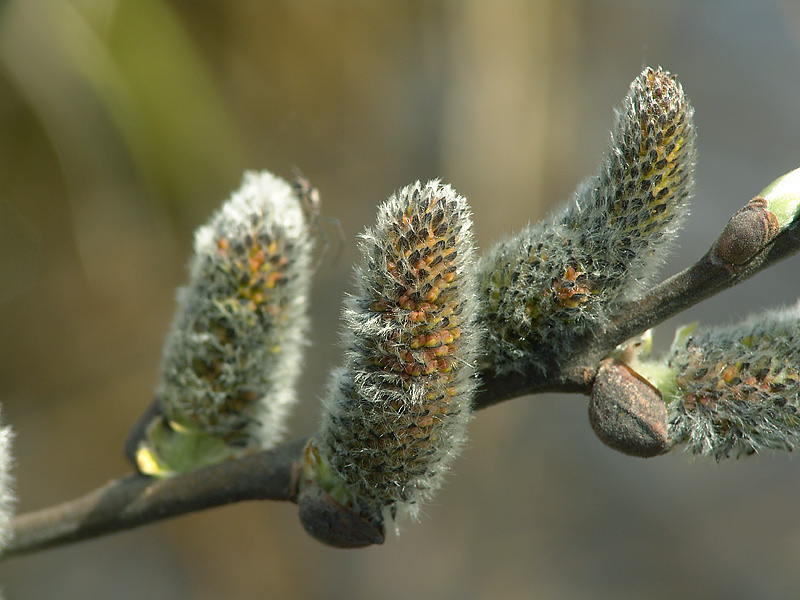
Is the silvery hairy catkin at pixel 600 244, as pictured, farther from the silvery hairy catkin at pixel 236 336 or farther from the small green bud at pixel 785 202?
the silvery hairy catkin at pixel 236 336

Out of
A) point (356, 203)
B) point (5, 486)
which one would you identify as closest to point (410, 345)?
point (5, 486)

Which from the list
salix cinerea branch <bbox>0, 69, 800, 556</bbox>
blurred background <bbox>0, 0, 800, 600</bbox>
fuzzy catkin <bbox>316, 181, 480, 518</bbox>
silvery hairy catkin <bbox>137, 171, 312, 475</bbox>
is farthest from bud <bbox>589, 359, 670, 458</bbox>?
blurred background <bbox>0, 0, 800, 600</bbox>

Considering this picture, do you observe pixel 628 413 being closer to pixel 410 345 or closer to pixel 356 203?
pixel 410 345

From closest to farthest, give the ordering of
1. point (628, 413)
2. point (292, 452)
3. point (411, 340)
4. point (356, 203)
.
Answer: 1. point (411, 340)
2. point (628, 413)
3. point (292, 452)
4. point (356, 203)

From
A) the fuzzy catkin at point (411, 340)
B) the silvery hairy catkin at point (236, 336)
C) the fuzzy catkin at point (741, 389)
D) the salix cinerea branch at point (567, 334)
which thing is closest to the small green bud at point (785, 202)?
the salix cinerea branch at point (567, 334)

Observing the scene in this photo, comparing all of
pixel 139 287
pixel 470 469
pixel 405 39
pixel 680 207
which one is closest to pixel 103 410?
pixel 139 287

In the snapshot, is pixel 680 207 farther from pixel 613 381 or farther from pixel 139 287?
pixel 139 287

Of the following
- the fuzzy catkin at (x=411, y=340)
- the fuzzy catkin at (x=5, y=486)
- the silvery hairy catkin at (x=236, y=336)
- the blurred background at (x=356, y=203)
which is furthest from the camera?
the blurred background at (x=356, y=203)
